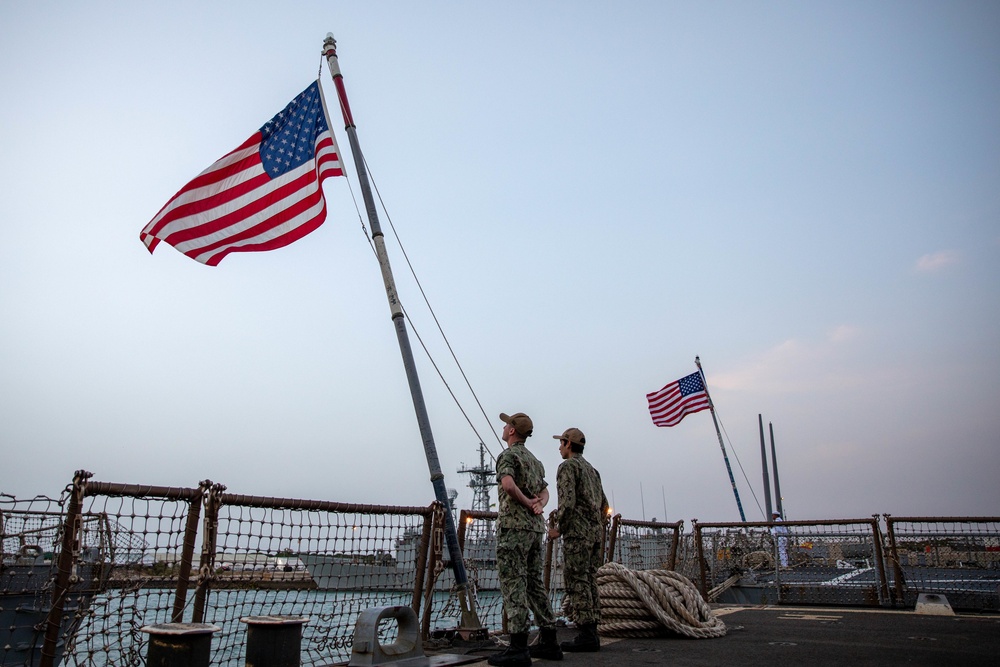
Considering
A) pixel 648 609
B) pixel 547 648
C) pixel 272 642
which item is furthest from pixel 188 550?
pixel 648 609

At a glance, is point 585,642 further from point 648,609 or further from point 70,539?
point 70,539

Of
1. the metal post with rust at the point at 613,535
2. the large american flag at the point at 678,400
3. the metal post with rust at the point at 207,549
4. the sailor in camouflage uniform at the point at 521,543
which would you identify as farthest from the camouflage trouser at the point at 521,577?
the large american flag at the point at 678,400

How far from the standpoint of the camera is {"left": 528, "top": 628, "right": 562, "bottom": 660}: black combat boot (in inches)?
179

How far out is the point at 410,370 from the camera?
231 inches

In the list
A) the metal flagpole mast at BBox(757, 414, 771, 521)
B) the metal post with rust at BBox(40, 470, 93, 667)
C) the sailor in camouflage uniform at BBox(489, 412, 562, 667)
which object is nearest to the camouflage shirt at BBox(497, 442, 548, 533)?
the sailor in camouflage uniform at BBox(489, 412, 562, 667)

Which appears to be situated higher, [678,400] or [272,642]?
[678,400]

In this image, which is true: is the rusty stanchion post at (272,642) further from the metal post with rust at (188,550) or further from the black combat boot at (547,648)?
the black combat boot at (547,648)

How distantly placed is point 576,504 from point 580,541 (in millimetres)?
280

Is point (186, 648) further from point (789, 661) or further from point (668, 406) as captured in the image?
point (668, 406)

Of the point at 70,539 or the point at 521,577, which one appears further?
the point at 521,577

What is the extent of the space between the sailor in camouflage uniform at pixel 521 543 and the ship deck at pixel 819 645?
16.1 inches

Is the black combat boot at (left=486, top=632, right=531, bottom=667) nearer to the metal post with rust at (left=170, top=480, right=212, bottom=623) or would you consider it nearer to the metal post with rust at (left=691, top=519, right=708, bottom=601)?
the metal post with rust at (left=170, top=480, right=212, bottom=623)

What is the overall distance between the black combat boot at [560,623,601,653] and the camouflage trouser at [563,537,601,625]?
5cm

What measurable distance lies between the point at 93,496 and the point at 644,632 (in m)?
4.49
